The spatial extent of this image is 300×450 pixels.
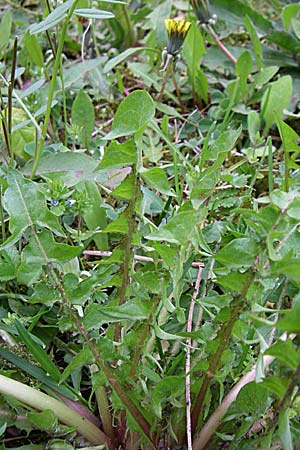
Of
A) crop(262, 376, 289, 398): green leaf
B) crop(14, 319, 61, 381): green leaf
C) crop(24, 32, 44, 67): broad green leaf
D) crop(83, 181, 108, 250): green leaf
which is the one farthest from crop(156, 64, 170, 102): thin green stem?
crop(262, 376, 289, 398): green leaf

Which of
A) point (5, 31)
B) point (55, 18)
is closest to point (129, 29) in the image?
point (5, 31)

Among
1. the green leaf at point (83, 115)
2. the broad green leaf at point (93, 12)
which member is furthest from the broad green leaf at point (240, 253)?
the green leaf at point (83, 115)

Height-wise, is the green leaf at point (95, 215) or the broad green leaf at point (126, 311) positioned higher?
the broad green leaf at point (126, 311)

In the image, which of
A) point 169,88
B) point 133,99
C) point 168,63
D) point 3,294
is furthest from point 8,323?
point 169,88

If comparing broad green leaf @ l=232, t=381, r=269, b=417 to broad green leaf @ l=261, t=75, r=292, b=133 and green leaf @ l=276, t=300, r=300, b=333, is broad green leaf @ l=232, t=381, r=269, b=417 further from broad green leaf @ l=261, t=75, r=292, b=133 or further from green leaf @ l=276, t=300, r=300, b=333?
broad green leaf @ l=261, t=75, r=292, b=133

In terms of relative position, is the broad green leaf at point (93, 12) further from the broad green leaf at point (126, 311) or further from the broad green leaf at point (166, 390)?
the broad green leaf at point (166, 390)
